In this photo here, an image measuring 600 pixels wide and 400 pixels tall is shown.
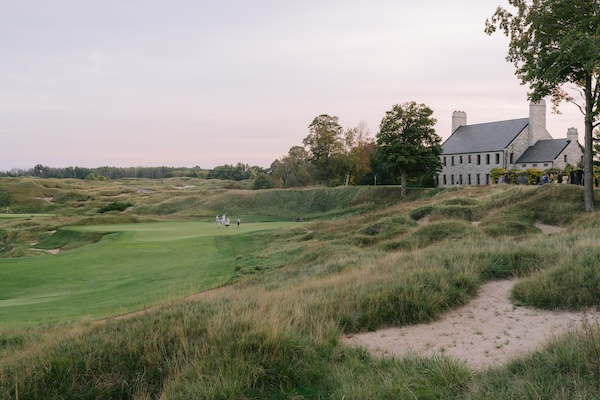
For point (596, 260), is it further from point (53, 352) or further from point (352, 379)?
point (53, 352)

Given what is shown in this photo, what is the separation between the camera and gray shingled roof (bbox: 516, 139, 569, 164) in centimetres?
5834

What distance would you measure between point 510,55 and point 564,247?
1420cm

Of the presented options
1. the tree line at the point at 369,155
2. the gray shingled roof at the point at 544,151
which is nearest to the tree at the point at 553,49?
the tree line at the point at 369,155

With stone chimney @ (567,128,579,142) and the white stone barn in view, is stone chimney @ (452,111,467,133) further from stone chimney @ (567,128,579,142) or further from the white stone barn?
stone chimney @ (567,128,579,142)

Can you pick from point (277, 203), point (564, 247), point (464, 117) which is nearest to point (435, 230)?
point (564, 247)

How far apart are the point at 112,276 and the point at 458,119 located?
64.2 metres

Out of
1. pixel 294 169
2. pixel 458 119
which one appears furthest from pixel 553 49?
pixel 294 169

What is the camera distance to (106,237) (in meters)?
35.0

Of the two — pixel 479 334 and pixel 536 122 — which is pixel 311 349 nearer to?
pixel 479 334

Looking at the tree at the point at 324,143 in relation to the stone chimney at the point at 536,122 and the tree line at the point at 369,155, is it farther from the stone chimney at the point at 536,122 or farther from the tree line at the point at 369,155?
the stone chimney at the point at 536,122

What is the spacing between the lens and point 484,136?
67188 mm

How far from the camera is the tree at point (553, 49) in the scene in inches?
840

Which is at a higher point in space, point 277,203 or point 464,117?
point 464,117

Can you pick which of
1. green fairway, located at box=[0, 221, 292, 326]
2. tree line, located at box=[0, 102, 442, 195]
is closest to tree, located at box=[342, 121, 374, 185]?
tree line, located at box=[0, 102, 442, 195]
